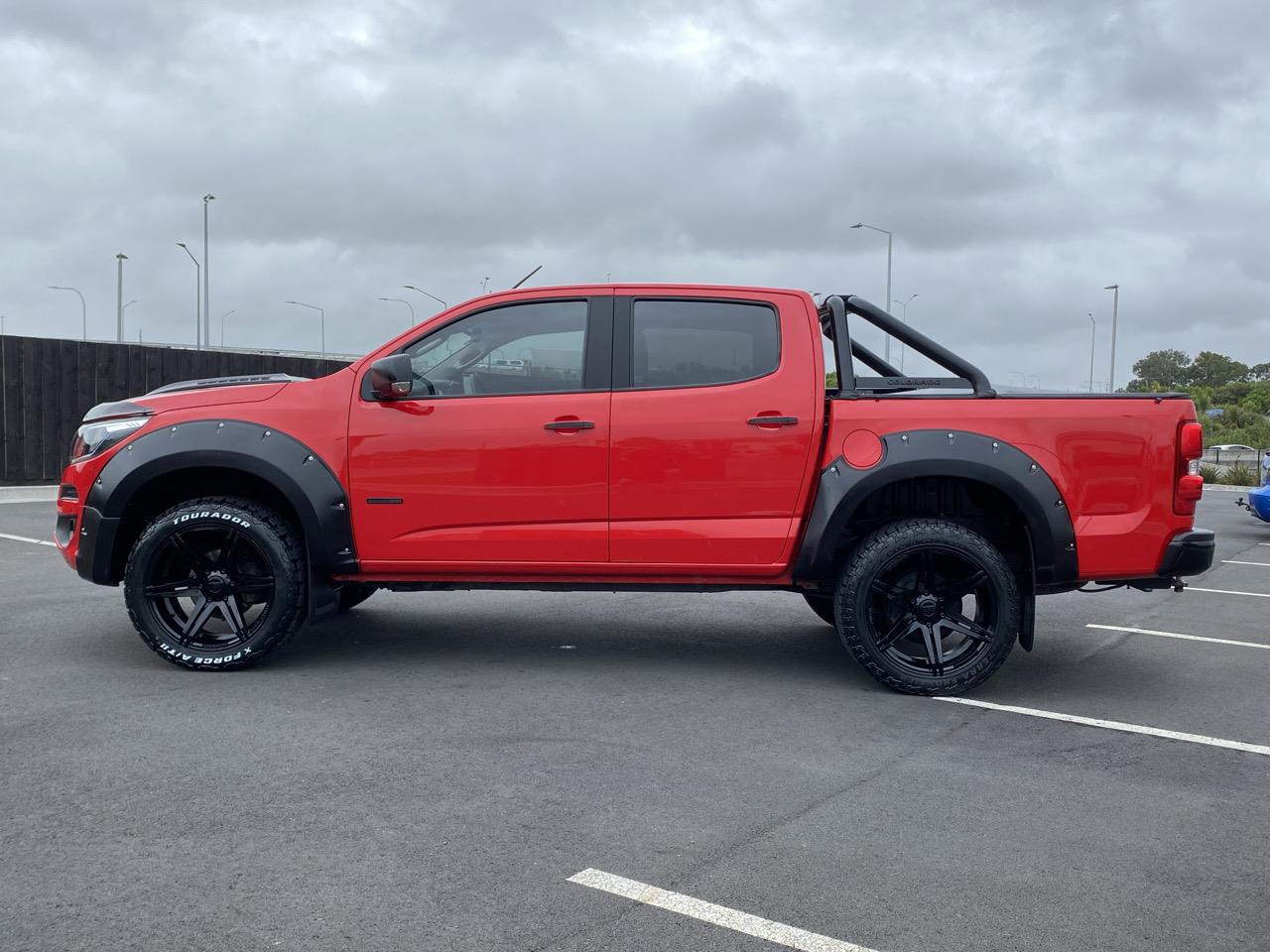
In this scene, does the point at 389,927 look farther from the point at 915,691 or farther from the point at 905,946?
the point at 915,691

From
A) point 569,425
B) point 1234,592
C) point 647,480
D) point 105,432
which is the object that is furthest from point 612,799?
point 1234,592

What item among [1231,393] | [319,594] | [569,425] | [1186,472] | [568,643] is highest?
[1231,393]

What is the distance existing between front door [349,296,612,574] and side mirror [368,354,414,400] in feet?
0.36

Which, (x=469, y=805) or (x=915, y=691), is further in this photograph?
(x=915, y=691)

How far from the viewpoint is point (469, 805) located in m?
3.91

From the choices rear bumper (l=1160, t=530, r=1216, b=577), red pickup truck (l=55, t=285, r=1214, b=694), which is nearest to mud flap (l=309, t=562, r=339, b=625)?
red pickup truck (l=55, t=285, r=1214, b=694)

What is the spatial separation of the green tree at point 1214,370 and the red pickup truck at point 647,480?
404ft

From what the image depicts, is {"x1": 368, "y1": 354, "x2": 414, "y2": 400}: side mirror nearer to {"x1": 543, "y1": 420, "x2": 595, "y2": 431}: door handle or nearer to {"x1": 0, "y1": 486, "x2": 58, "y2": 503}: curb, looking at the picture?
{"x1": 543, "y1": 420, "x2": 595, "y2": 431}: door handle

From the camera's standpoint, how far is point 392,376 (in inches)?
222

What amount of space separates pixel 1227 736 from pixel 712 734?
2209 millimetres

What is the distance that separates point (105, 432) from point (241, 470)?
0.80m

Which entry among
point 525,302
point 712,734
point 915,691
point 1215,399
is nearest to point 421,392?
point 525,302

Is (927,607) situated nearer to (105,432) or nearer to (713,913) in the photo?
(713,913)

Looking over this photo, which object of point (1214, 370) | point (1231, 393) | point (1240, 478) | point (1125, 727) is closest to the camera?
point (1125, 727)
